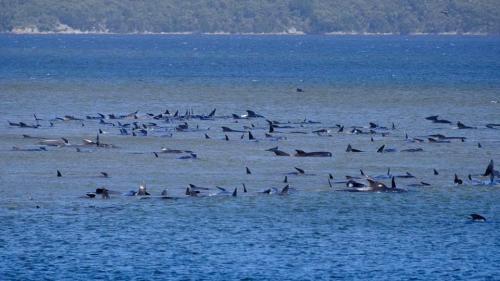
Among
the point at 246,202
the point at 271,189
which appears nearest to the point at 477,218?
the point at 246,202

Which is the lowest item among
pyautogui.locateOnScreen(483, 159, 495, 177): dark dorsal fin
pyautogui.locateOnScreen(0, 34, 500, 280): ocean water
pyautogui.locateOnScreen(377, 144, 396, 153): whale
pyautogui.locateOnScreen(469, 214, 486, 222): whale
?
pyautogui.locateOnScreen(0, 34, 500, 280): ocean water

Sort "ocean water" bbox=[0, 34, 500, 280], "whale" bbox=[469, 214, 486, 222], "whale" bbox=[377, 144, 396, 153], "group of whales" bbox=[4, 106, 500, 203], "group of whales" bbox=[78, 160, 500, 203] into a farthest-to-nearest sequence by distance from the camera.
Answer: "whale" bbox=[377, 144, 396, 153]
"group of whales" bbox=[4, 106, 500, 203]
"group of whales" bbox=[78, 160, 500, 203]
"whale" bbox=[469, 214, 486, 222]
"ocean water" bbox=[0, 34, 500, 280]

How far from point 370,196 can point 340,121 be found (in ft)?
82.6

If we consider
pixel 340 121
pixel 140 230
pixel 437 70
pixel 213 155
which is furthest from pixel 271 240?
pixel 437 70

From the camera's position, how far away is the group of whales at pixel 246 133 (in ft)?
110

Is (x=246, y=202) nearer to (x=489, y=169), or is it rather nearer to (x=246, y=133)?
(x=489, y=169)

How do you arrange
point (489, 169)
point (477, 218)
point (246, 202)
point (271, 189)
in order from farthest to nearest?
point (489, 169)
point (271, 189)
point (246, 202)
point (477, 218)

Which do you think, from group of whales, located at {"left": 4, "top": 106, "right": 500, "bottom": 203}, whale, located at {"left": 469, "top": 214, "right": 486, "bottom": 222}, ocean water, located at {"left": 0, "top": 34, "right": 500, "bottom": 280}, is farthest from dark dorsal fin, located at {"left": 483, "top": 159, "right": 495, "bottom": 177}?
whale, located at {"left": 469, "top": 214, "right": 486, "bottom": 222}

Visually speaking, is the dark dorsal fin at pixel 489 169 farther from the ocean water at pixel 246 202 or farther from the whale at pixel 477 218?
the whale at pixel 477 218

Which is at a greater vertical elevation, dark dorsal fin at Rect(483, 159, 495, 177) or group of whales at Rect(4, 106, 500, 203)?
dark dorsal fin at Rect(483, 159, 495, 177)

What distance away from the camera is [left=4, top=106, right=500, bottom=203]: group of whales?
1318 inches

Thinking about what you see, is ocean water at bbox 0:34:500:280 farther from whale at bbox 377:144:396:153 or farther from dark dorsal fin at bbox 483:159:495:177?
dark dorsal fin at bbox 483:159:495:177

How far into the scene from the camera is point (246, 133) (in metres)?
48.8

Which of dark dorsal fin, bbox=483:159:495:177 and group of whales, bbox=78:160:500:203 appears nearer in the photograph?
group of whales, bbox=78:160:500:203
